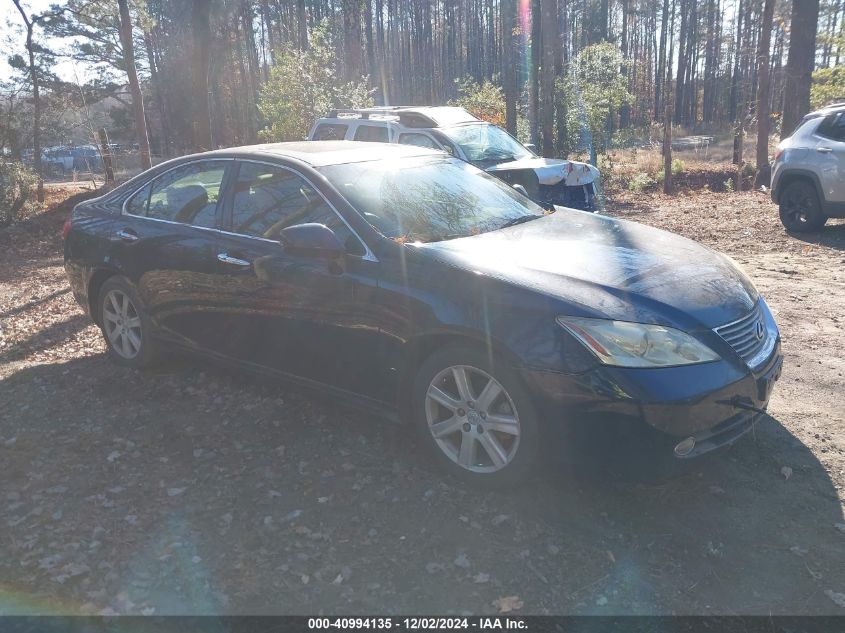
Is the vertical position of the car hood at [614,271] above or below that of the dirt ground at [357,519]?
above

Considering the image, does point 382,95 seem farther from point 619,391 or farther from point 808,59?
point 619,391

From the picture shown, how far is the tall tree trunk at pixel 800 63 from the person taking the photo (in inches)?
685

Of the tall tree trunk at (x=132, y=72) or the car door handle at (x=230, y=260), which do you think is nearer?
the car door handle at (x=230, y=260)

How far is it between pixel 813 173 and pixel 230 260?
8711 mm

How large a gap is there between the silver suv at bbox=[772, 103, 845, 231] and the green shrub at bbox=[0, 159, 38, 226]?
1332 centimetres

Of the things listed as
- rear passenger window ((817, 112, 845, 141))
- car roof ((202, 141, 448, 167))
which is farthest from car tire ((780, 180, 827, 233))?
car roof ((202, 141, 448, 167))

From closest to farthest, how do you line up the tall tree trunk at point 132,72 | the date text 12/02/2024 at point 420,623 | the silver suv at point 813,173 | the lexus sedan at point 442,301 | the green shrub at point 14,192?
1. the date text 12/02/2024 at point 420,623
2. the lexus sedan at point 442,301
3. the silver suv at point 813,173
4. the tall tree trunk at point 132,72
5. the green shrub at point 14,192

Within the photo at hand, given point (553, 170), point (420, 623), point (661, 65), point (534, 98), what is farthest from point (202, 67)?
point (661, 65)

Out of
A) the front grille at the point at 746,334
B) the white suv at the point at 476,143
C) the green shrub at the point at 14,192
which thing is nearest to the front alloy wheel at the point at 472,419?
the front grille at the point at 746,334

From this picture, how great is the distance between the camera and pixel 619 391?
10.5 feet

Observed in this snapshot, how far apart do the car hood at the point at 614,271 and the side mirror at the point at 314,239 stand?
540 millimetres

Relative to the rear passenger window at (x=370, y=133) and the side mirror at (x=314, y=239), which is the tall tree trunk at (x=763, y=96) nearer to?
the rear passenger window at (x=370, y=133)

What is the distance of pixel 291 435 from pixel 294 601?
1575mm

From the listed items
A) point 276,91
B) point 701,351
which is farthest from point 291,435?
point 276,91
